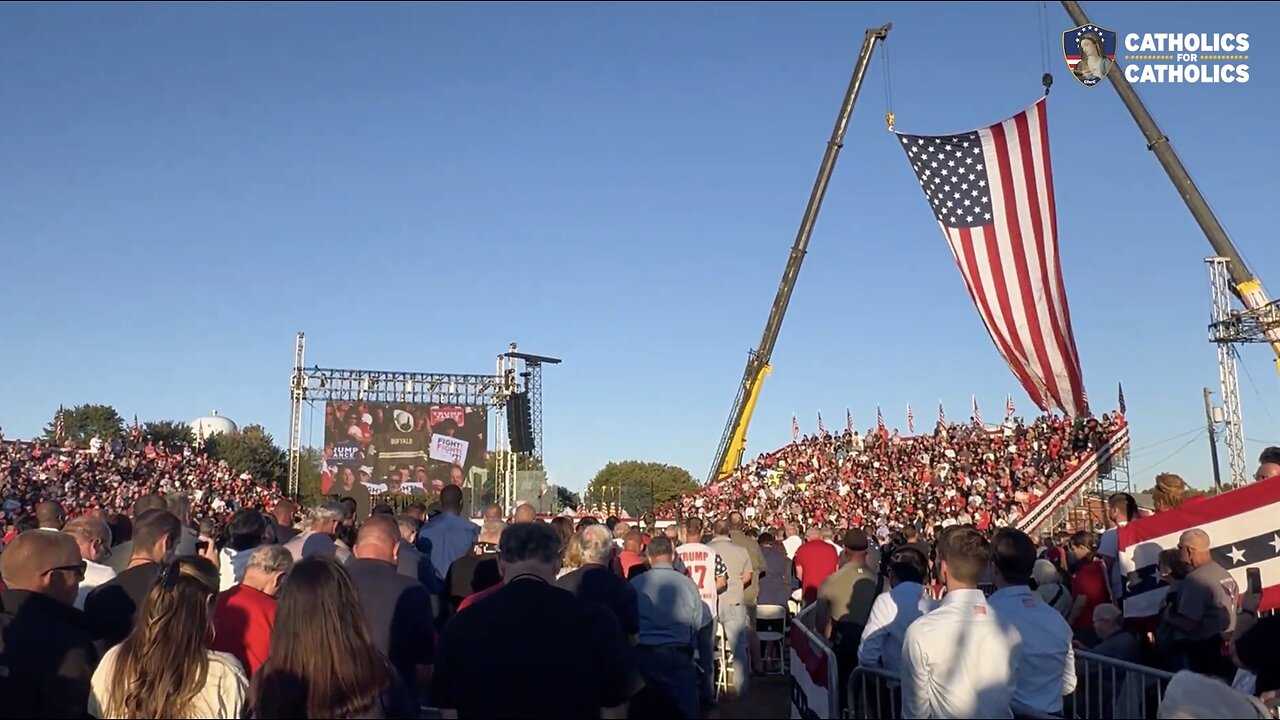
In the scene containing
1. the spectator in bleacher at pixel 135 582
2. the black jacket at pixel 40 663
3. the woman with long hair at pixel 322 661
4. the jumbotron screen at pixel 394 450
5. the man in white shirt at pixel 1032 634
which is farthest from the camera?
the jumbotron screen at pixel 394 450

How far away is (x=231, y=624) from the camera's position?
4367mm

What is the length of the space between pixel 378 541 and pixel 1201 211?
62.7 ft

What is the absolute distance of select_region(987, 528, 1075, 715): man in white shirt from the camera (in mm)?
4227

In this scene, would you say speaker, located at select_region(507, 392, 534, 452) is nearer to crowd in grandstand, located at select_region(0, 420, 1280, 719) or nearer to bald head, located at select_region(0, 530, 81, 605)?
crowd in grandstand, located at select_region(0, 420, 1280, 719)

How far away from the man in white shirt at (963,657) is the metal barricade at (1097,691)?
1214 mm

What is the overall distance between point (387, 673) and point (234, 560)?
303 cm

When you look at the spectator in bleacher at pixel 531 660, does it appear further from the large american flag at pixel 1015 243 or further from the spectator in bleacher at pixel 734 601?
the large american flag at pixel 1015 243

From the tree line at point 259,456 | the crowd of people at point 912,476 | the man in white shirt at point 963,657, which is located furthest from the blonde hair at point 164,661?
the tree line at point 259,456

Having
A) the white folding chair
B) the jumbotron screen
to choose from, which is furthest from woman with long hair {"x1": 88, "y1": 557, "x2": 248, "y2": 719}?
the jumbotron screen

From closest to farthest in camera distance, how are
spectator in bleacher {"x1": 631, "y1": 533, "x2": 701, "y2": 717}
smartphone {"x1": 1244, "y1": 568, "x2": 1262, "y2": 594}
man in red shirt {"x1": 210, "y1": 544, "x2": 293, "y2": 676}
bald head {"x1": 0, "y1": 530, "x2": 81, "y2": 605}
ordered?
bald head {"x1": 0, "y1": 530, "x2": 81, "y2": 605} < man in red shirt {"x1": 210, "y1": 544, "x2": 293, "y2": 676} < spectator in bleacher {"x1": 631, "y1": 533, "x2": 701, "y2": 717} < smartphone {"x1": 1244, "y1": 568, "x2": 1262, "y2": 594}

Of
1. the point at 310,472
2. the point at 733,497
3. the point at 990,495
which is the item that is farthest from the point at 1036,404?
the point at 310,472

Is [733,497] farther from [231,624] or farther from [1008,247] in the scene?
[231,624]

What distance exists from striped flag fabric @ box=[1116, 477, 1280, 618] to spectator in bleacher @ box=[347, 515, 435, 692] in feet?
14.8

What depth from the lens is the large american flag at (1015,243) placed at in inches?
667
